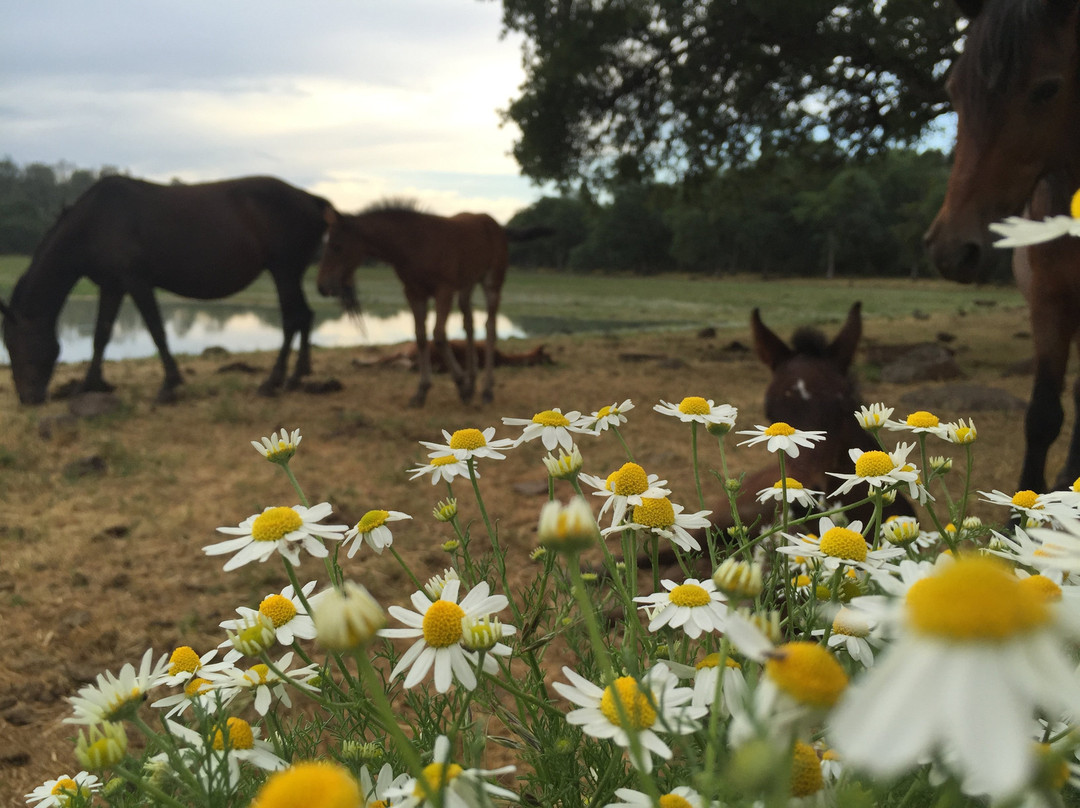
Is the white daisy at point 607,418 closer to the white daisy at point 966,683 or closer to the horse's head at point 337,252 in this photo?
the white daisy at point 966,683

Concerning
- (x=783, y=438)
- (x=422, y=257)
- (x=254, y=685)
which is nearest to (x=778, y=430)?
(x=783, y=438)

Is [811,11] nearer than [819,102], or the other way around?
[811,11]

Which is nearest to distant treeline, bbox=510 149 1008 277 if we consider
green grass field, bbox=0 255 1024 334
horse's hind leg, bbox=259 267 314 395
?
green grass field, bbox=0 255 1024 334

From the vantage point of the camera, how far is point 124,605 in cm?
296

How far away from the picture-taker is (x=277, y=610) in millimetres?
1046

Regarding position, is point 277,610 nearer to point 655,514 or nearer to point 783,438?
point 655,514

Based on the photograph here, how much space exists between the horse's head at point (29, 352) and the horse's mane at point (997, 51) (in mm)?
8056

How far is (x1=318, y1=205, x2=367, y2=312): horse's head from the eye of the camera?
6613 millimetres

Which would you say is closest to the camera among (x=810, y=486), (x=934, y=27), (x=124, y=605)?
(x=810, y=486)

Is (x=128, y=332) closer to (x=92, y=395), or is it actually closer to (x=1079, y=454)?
(x=92, y=395)

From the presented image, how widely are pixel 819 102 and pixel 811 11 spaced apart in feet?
8.33

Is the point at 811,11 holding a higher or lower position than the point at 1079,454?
higher

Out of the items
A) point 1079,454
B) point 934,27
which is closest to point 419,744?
point 1079,454

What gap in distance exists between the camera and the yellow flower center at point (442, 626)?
797mm
